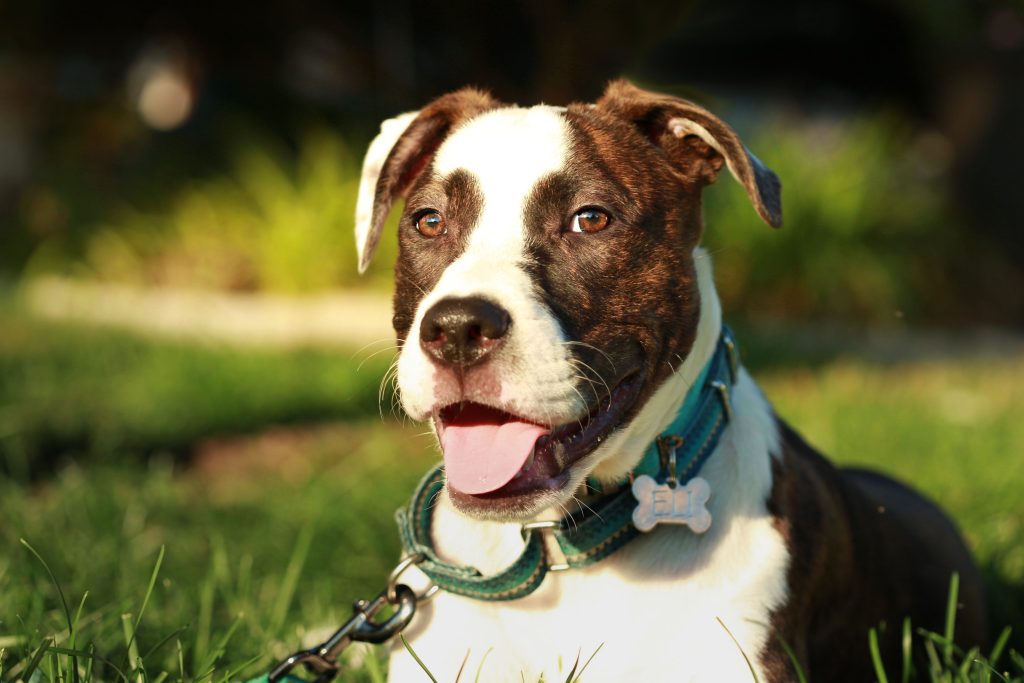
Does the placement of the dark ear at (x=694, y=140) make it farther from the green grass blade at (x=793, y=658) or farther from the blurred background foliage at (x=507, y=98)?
the blurred background foliage at (x=507, y=98)

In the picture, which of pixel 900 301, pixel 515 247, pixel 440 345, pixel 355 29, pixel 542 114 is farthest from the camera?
pixel 355 29

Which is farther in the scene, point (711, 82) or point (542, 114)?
point (711, 82)

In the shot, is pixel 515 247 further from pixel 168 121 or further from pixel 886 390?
pixel 168 121

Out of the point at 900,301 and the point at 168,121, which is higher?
the point at 168,121

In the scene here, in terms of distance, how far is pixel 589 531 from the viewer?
2.61 m

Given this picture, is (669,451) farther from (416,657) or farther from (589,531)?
(416,657)

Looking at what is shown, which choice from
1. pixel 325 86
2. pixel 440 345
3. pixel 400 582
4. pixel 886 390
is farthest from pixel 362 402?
pixel 325 86

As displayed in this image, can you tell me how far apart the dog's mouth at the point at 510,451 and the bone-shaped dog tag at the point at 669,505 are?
0.16 m

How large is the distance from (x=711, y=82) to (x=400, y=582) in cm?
1334

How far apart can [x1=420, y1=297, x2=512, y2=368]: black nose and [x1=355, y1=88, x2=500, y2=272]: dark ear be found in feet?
2.45

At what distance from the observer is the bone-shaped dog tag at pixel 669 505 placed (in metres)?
2.55

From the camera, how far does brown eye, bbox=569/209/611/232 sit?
267 cm

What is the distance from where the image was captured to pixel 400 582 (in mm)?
2932

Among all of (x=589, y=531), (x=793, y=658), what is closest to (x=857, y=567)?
(x=793, y=658)
